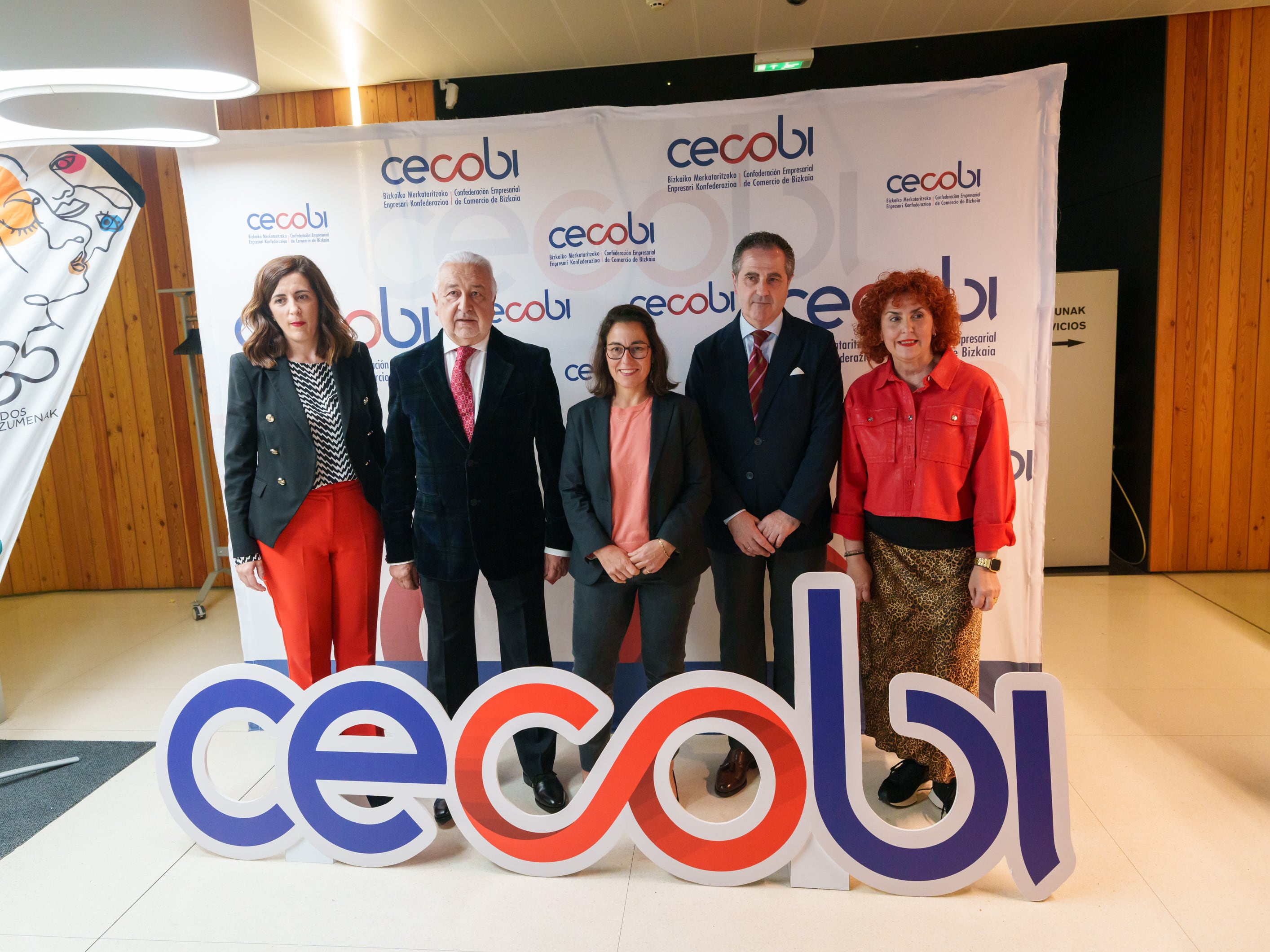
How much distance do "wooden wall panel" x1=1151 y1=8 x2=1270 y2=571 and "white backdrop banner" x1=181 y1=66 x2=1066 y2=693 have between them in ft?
7.97

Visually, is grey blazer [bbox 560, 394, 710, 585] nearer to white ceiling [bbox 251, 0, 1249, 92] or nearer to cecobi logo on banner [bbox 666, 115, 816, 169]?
cecobi logo on banner [bbox 666, 115, 816, 169]

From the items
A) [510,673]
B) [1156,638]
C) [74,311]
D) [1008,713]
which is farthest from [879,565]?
[74,311]

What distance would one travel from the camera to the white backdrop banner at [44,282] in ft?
10.3

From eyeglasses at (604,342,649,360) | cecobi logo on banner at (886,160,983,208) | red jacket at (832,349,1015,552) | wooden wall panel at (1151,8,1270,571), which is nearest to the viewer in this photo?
red jacket at (832,349,1015,552)

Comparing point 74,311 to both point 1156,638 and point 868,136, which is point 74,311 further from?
point 1156,638

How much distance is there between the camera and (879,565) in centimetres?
247

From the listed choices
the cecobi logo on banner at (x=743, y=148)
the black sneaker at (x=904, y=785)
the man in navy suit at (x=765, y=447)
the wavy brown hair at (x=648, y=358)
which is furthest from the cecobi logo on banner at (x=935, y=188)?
the black sneaker at (x=904, y=785)

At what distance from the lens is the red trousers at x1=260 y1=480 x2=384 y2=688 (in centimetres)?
255

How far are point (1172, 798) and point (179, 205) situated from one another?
19.3 ft

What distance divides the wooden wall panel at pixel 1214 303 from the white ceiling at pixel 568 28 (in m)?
0.35

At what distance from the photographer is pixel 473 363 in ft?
8.48

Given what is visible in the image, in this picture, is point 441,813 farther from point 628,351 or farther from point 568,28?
point 568,28

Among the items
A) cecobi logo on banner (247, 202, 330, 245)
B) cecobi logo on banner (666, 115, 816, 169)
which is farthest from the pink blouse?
cecobi logo on banner (247, 202, 330, 245)

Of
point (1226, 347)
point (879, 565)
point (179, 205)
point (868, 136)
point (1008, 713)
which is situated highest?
point (179, 205)
